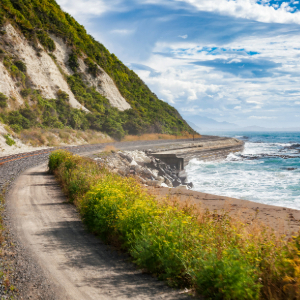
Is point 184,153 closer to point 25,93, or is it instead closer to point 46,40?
point 25,93

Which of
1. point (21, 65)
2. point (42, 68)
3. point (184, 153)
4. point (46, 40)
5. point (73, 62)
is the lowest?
point (184, 153)

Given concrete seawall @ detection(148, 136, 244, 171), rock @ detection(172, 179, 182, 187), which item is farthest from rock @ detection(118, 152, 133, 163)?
concrete seawall @ detection(148, 136, 244, 171)

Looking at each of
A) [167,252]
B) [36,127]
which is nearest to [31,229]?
[167,252]

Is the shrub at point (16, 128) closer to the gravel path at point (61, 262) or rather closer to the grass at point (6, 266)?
the gravel path at point (61, 262)

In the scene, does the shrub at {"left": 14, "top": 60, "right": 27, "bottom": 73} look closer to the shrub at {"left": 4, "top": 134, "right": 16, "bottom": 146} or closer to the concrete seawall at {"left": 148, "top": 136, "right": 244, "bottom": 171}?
the shrub at {"left": 4, "top": 134, "right": 16, "bottom": 146}

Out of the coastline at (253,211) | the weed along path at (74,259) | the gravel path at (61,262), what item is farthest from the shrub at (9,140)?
the coastline at (253,211)

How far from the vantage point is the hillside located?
34188 mm

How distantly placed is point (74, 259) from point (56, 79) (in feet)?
131

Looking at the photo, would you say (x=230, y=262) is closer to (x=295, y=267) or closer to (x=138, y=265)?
(x=295, y=267)

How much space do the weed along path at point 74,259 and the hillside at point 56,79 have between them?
78.6 feet

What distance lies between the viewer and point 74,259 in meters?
5.60

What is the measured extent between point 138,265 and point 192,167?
25.1 m

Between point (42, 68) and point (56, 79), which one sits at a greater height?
point (42, 68)

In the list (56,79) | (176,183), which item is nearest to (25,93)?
(56,79)
